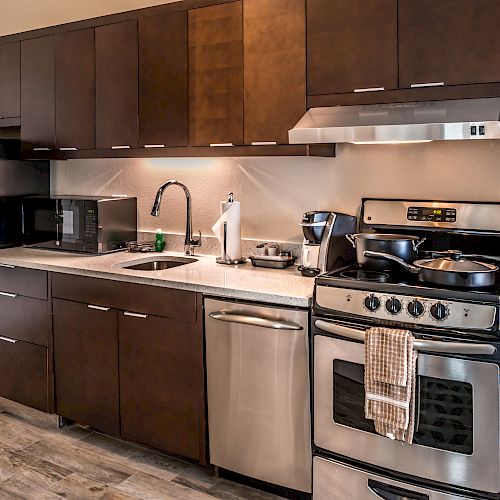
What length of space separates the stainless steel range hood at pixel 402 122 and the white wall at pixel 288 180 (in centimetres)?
34

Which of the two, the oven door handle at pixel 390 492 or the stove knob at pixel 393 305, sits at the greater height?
the stove knob at pixel 393 305

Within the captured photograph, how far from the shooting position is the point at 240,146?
3.02m

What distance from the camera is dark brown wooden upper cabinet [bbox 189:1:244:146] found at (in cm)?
298

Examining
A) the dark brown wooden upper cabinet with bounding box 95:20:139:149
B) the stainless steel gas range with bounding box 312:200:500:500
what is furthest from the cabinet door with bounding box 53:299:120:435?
the stainless steel gas range with bounding box 312:200:500:500

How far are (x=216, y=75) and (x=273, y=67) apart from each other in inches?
13.1

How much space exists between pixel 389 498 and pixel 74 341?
1.76 metres

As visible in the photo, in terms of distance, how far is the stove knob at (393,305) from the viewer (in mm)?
2211

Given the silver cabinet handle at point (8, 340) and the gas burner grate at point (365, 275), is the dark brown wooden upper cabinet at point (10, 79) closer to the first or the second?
the silver cabinet handle at point (8, 340)

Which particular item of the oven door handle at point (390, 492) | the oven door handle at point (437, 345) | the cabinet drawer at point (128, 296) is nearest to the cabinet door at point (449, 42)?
the oven door handle at point (437, 345)

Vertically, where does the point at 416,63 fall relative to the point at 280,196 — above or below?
above

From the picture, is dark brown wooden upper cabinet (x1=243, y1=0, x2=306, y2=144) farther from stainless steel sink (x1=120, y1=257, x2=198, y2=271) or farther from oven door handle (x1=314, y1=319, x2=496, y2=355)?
oven door handle (x1=314, y1=319, x2=496, y2=355)

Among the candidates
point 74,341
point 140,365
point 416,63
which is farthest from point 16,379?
point 416,63

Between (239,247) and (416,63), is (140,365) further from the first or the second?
(416,63)

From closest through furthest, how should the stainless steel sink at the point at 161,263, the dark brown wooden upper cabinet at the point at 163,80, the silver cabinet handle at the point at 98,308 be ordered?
the silver cabinet handle at the point at 98,308 < the dark brown wooden upper cabinet at the point at 163,80 < the stainless steel sink at the point at 161,263
